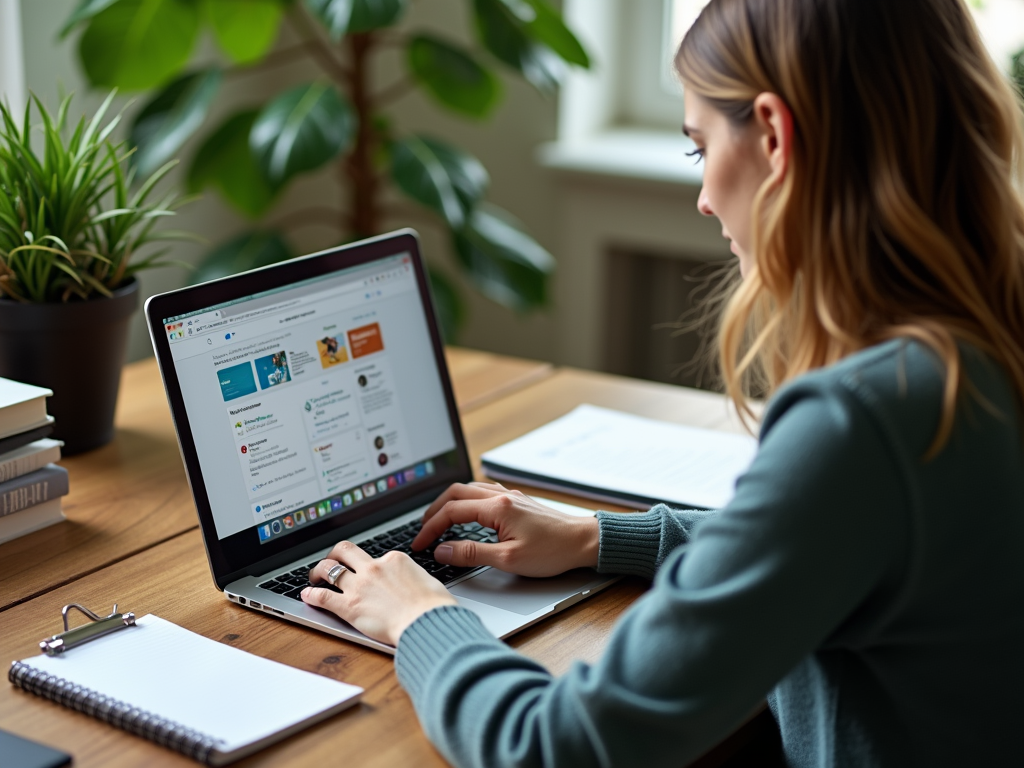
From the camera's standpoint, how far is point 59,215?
1.27 meters

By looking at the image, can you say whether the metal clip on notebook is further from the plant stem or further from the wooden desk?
the plant stem

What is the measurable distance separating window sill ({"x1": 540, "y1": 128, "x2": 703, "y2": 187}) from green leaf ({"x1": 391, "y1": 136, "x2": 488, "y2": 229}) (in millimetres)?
355

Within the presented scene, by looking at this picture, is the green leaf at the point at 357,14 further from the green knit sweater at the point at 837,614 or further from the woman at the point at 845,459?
the green knit sweater at the point at 837,614

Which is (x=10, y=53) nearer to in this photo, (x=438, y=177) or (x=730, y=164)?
(x=438, y=177)

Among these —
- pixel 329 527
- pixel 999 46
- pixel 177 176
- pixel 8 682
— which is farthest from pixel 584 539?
pixel 177 176

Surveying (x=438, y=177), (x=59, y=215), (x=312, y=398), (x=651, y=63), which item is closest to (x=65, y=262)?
(x=59, y=215)

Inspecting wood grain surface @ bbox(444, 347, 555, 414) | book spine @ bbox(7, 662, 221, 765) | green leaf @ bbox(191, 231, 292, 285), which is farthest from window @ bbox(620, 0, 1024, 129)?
book spine @ bbox(7, 662, 221, 765)

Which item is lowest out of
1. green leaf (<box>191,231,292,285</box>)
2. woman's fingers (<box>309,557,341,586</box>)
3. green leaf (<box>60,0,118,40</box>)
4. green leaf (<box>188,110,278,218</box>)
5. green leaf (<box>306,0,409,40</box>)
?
woman's fingers (<box>309,557,341,586</box>)

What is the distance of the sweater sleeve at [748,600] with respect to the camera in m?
0.71

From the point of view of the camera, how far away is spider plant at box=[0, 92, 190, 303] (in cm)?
124

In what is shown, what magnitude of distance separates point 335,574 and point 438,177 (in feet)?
4.62

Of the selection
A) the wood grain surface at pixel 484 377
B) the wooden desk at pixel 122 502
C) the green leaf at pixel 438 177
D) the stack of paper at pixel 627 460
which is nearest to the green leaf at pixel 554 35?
the green leaf at pixel 438 177

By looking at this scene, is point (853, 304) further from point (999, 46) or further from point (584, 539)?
point (999, 46)

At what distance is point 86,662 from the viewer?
89 centimetres
